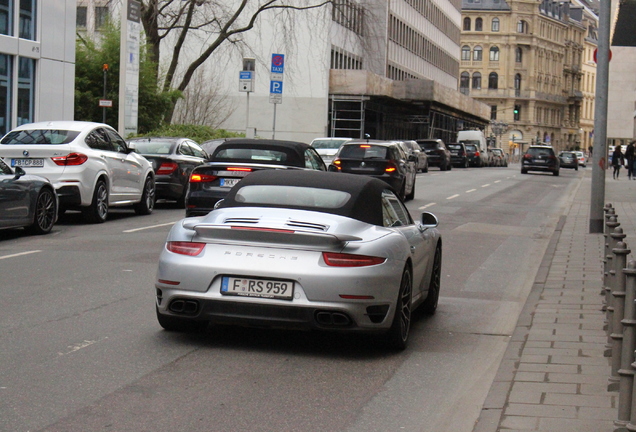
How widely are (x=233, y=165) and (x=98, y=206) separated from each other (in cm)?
283

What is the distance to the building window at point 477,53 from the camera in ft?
A: 475

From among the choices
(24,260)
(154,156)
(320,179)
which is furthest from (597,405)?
(154,156)

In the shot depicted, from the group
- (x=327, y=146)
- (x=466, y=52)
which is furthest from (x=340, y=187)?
(x=466, y=52)

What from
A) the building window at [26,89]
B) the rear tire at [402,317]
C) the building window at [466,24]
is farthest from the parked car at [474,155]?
the building window at [466,24]

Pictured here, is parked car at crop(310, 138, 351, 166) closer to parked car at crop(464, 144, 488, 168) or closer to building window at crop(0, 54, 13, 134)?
building window at crop(0, 54, 13, 134)

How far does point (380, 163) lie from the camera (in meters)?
26.5

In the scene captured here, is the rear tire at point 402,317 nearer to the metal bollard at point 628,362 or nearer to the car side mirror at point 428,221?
the car side mirror at point 428,221

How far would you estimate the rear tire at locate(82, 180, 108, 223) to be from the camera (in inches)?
699

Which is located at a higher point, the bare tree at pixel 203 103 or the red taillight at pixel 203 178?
the bare tree at pixel 203 103

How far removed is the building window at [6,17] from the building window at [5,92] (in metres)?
0.69

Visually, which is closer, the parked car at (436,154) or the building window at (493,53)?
the parked car at (436,154)

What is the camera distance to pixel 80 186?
17.4 metres

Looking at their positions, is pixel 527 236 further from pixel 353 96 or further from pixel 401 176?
pixel 353 96

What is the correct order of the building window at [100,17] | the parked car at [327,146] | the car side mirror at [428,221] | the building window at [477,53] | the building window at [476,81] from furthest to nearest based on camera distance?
the building window at [476,81] → the building window at [477,53] → the building window at [100,17] → the parked car at [327,146] → the car side mirror at [428,221]
